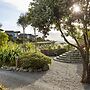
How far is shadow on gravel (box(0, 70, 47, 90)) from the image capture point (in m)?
14.5

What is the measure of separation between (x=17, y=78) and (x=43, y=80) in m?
1.50

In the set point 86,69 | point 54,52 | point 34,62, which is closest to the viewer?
point 86,69

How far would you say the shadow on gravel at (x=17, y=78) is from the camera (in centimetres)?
1452

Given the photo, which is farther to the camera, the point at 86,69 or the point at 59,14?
the point at 86,69

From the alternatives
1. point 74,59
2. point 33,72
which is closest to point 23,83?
point 33,72

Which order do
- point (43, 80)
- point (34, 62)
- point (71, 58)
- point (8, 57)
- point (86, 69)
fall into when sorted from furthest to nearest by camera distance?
point (71, 58) → point (8, 57) → point (34, 62) → point (43, 80) → point (86, 69)

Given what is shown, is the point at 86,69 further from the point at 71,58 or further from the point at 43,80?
the point at 71,58

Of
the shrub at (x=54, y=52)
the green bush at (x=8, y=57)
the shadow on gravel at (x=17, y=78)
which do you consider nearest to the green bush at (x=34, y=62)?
the shadow on gravel at (x=17, y=78)

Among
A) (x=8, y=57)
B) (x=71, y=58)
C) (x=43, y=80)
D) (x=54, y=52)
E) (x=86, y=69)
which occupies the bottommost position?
(x=43, y=80)

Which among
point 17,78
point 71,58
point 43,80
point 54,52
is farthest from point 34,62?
point 54,52

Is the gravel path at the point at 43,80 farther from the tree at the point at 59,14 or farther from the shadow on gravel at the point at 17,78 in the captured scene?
the tree at the point at 59,14

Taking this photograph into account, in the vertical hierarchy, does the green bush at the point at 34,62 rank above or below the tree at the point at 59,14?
below

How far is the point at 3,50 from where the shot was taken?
22.8 metres

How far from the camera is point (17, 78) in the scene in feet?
53.4
